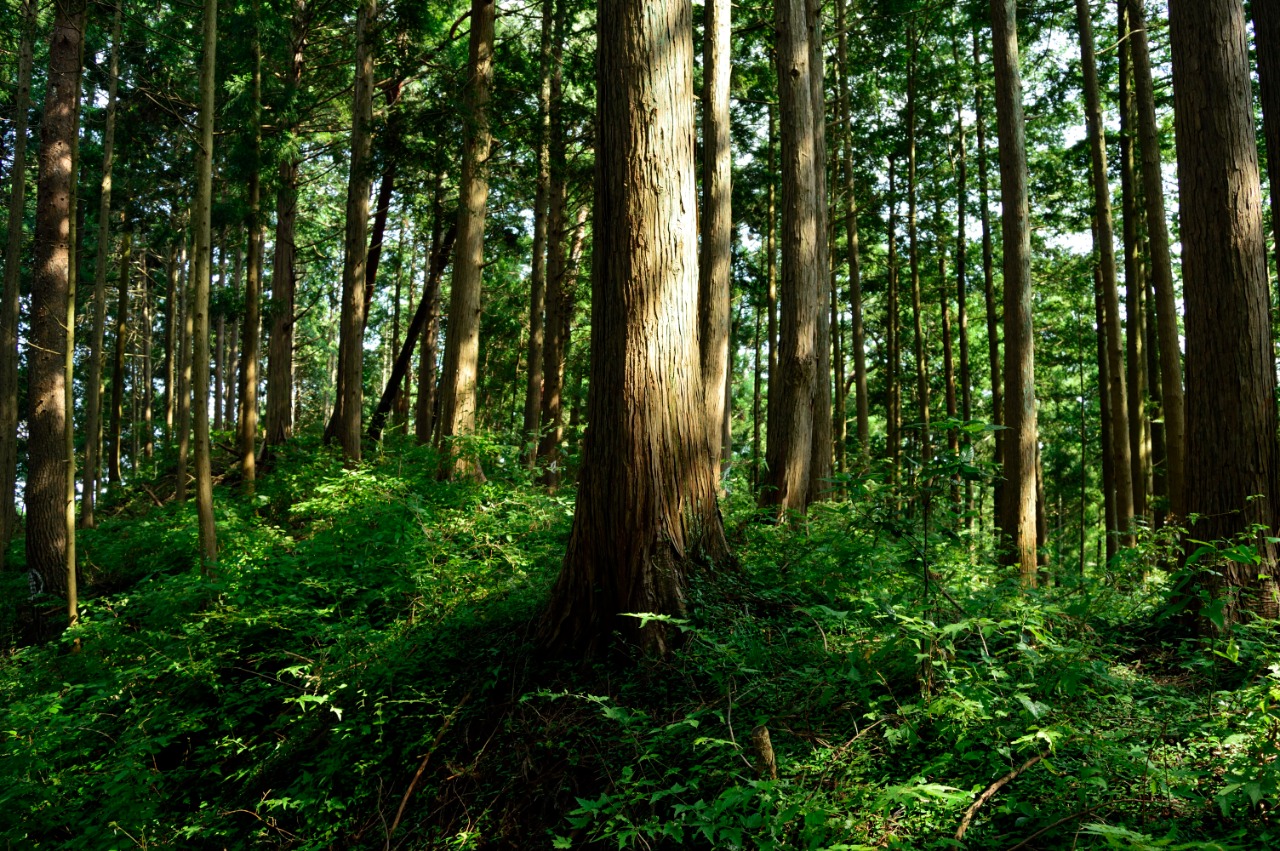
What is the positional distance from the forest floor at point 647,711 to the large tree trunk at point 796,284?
2438 millimetres

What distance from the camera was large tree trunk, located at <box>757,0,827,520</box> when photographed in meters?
9.23

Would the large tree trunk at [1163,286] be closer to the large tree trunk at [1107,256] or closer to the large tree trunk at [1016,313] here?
the large tree trunk at [1107,256]

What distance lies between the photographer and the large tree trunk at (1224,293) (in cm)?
478

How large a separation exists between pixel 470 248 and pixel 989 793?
9.61 metres

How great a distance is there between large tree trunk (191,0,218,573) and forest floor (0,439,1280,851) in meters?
0.64

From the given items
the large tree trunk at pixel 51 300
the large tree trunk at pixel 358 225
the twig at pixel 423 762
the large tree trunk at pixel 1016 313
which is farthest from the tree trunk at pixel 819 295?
the large tree trunk at pixel 51 300

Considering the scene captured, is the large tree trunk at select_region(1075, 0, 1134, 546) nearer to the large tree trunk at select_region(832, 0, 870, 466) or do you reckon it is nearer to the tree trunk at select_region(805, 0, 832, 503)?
the tree trunk at select_region(805, 0, 832, 503)

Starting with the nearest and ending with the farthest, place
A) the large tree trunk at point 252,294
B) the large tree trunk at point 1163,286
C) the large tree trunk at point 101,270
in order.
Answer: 1. the large tree trunk at point 1163,286
2. the large tree trunk at point 101,270
3. the large tree trunk at point 252,294

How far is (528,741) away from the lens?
4.25 m

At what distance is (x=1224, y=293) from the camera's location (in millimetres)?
4977

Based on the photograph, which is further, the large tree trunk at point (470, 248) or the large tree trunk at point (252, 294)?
the large tree trunk at point (252, 294)

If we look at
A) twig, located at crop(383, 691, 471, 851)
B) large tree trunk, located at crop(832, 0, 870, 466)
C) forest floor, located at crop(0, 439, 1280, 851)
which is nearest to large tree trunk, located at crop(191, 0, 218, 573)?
forest floor, located at crop(0, 439, 1280, 851)

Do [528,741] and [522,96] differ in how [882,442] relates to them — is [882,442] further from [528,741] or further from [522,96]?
[528,741]

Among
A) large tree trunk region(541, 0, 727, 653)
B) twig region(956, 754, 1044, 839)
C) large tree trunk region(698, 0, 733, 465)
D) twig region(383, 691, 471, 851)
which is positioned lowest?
twig region(383, 691, 471, 851)
